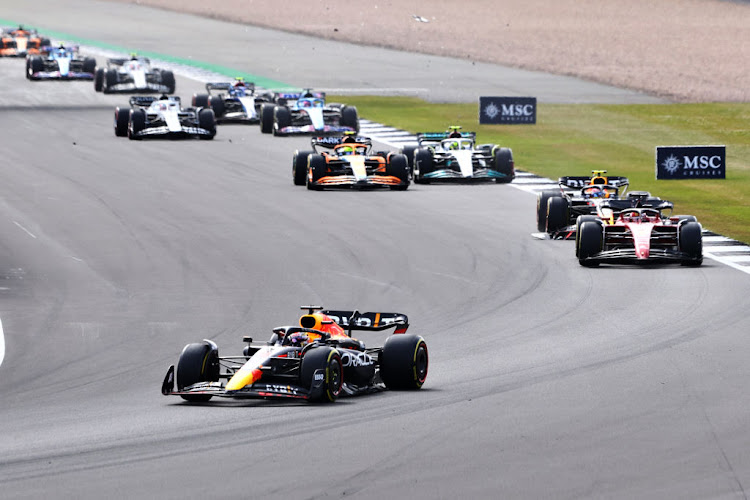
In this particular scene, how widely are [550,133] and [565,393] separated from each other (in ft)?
123

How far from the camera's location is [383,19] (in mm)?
106625

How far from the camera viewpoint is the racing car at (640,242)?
26.6 m

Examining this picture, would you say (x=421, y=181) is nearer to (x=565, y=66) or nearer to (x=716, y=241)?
(x=716, y=241)

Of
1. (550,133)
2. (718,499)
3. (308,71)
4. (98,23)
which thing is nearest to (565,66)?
(308,71)

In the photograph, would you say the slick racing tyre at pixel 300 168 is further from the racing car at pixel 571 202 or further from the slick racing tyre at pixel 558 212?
the slick racing tyre at pixel 558 212

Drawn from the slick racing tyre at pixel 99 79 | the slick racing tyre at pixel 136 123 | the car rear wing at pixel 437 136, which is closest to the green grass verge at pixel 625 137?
the car rear wing at pixel 437 136

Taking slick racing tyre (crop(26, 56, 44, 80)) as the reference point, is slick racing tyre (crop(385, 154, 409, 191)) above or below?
below

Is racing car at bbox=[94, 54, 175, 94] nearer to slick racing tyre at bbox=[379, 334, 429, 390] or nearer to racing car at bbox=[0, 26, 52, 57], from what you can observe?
racing car at bbox=[0, 26, 52, 57]

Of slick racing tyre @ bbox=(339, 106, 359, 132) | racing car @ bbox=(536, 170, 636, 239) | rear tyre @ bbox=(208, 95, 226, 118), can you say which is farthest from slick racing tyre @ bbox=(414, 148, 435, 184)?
rear tyre @ bbox=(208, 95, 226, 118)

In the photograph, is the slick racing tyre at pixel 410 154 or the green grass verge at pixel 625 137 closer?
the green grass verge at pixel 625 137

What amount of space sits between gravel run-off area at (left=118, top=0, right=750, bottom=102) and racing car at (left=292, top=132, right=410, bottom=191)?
28442mm

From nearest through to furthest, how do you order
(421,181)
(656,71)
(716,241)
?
(716,241), (421,181), (656,71)

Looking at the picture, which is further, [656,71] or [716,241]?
[656,71]

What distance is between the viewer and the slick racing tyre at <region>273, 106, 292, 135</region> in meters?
49.5
